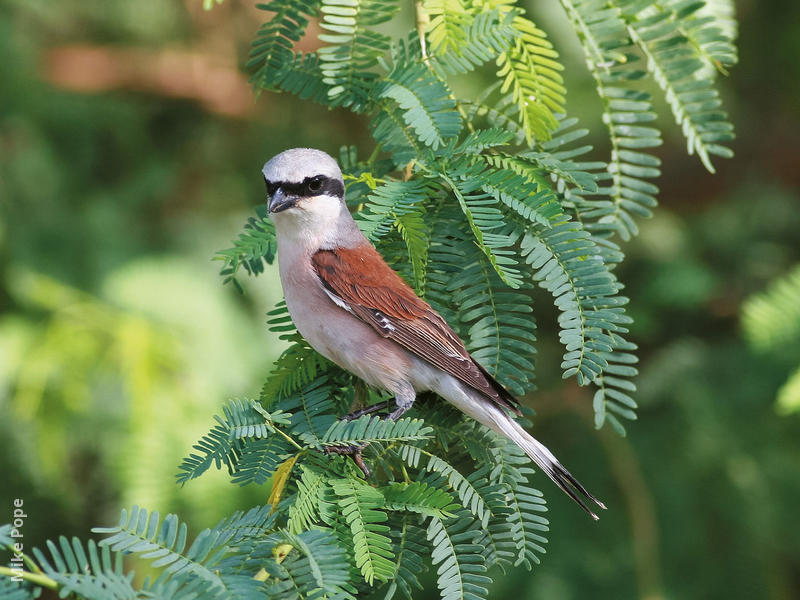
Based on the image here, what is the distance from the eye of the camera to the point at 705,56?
2.57 m

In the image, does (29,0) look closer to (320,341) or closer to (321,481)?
(320,341)

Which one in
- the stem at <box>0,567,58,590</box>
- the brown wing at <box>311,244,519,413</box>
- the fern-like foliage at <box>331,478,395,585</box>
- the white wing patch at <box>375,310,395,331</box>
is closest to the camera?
the stem at <box>0,567,58,590</box>

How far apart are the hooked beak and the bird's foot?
826 millimetres

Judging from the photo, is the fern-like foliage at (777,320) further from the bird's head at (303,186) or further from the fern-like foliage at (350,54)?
the fern-like foliage at (350,54)

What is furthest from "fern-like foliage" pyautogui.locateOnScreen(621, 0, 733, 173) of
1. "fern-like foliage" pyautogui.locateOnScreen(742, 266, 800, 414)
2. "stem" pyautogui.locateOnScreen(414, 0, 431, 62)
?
"fern-like foliage" pyautogui.locateOnScreen(742, 266, 800, 414)

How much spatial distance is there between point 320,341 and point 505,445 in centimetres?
63

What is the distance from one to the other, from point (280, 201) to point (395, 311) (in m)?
0.50

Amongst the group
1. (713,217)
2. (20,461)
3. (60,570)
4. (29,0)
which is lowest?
(713,217)

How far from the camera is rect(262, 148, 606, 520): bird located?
241 centimetres

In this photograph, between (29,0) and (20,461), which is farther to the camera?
(29,0)

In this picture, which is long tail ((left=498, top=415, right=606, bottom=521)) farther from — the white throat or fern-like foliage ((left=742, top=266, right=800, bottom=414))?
fern-like foliage ((left=742, top=266, right=800, bottom=414))

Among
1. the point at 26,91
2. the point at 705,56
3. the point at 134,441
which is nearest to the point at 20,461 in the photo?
the point at 134,441

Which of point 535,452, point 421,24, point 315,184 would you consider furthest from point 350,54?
point 535,452

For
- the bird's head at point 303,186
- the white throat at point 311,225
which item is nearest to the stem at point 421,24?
the bird's head at point 303,186
